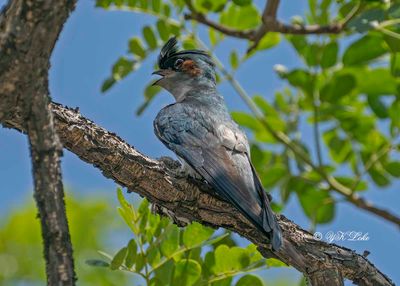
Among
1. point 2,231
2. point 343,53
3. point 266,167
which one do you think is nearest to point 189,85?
point 266,167

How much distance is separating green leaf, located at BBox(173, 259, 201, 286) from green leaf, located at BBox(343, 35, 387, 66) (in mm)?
1919

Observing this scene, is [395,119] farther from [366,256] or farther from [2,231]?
[2,231]

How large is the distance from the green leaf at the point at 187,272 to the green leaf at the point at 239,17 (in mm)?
2115

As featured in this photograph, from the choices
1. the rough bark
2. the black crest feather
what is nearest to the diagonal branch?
the black crest feather

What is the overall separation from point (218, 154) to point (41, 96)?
2.17 m

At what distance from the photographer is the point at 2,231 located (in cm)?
752

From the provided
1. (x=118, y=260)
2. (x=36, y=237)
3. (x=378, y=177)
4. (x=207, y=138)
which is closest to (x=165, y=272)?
(x=118, y=260)

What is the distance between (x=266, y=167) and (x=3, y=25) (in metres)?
3.36

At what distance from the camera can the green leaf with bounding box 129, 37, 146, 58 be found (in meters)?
5.26

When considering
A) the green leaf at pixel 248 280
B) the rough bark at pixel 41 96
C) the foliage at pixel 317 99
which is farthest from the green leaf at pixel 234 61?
the rough bark at pixel 41 96

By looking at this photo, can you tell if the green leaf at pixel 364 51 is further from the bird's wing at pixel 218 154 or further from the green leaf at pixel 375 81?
the bird's wing at pixel 218 154

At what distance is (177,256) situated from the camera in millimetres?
4051

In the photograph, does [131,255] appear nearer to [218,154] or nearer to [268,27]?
[218,154]

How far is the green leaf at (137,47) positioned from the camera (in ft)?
17.3
